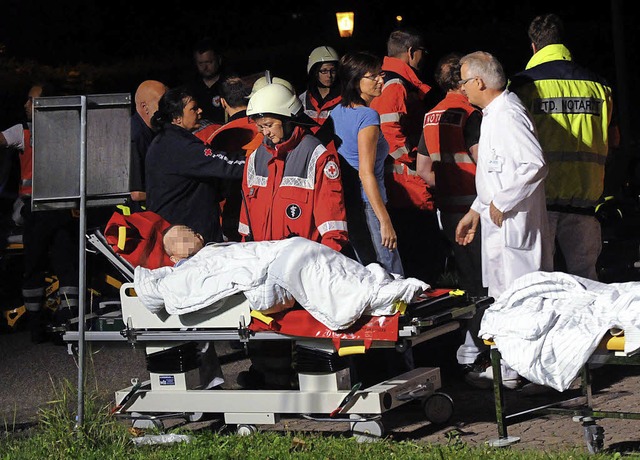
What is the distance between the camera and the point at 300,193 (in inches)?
305

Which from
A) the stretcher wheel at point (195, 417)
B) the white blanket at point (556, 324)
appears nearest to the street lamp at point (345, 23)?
the stretcher wheel at point (195, 417)

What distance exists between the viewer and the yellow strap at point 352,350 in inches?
272

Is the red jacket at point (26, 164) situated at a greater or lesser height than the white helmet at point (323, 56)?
lesser

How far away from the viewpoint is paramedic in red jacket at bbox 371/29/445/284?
29.8ft

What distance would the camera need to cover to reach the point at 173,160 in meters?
8.58

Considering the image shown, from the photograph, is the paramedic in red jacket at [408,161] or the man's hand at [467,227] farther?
the paramedic in red jacket at [408,161]

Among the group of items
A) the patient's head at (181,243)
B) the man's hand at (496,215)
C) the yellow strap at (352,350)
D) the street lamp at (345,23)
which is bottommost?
the yellow strap at (352,350)

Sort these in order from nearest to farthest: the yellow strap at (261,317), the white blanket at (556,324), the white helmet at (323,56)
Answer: the white blanket at (556,324) < the yellow strap at (261,317) < the white helmet at (323,56)

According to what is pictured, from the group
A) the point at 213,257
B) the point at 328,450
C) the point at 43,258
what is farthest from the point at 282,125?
the point at 43,258

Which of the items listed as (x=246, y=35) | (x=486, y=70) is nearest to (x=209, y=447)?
(x=486, y=70)

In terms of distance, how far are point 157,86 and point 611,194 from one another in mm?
3891

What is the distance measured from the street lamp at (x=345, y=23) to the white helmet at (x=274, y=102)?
12.9 m

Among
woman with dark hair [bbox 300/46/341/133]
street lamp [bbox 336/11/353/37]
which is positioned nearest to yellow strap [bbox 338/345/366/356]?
woman with dark hair [bbox 300/46/341/133]

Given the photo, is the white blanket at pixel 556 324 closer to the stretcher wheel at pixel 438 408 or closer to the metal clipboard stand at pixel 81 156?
the stretcher wheel at pixel 438 408
